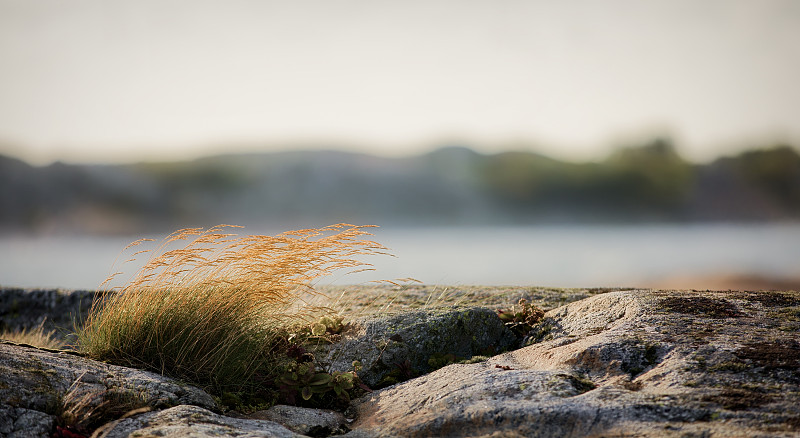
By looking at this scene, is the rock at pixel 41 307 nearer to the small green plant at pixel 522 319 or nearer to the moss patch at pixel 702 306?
the small green plant at pixel 522 319

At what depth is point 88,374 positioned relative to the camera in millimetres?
3637

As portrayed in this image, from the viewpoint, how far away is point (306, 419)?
12.1ft

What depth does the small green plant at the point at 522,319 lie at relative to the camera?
15.9 feet

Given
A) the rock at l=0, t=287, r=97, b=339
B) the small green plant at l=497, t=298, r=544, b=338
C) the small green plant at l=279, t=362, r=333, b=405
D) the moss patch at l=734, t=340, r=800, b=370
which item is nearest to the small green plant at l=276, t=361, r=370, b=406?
the small green plant at l=279, t=362, r=333, b=405

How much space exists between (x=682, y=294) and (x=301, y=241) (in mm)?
3181

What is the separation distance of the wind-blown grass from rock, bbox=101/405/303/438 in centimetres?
89

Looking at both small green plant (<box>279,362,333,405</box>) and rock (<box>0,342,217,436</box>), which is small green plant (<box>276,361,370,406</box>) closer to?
small green plant (<box>279,362,333,405</box>)

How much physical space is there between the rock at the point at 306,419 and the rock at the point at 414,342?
65 cm

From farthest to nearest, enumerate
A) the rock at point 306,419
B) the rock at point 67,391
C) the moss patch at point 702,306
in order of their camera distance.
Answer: the moss patch at point 702,306
the rock at point 306,419
the rock at point 67,391

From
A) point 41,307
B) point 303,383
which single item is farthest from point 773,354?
point 41,307

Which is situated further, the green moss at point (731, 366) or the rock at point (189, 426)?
the green moss at point (731, 366)

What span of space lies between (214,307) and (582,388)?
8.87 ft

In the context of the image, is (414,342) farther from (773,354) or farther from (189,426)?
(773,354)

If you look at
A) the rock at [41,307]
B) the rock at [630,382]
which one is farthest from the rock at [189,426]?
the rock at [41,307]
